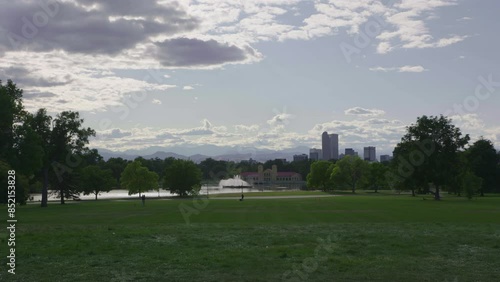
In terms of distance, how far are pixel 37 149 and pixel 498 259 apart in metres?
39.1

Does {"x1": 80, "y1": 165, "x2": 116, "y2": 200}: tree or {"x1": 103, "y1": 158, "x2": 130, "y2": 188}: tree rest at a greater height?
{"x1": 103, "y1": 158, "x2": 130, "y2": 188}: tree

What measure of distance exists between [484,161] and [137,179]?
76.8 meters

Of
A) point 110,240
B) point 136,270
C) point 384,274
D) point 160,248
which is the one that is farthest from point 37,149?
point 384,274

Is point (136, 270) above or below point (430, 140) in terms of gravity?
below

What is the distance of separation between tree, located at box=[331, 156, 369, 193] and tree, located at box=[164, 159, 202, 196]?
38.7 m

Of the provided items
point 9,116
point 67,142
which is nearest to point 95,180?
point 67,142

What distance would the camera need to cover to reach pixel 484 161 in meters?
112

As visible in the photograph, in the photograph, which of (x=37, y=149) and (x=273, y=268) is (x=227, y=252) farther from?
(x=37, y=149)

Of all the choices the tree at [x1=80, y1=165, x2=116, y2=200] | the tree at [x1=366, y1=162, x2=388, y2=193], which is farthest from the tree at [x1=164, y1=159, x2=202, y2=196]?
the tree at [x1=366, y1=162, x2=388, y2=193]

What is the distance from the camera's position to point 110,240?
2206cm

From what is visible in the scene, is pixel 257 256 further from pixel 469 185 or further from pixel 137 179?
pixel 137 179

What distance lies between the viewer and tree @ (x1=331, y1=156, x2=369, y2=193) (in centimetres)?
13212

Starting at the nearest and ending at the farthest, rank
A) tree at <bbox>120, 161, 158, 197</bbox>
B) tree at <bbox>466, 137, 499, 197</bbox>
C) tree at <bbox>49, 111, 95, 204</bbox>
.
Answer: tree at <bbox>49, 111, 95, 204</bbox> → tree at <bbox>466, 137, 499, 197</bbox> → tree at <bbox>120, 161, 158, 197</bbox>

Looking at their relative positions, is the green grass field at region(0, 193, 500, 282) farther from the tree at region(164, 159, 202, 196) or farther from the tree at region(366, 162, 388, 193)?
the tree at region(366, 162, 388, 193)
